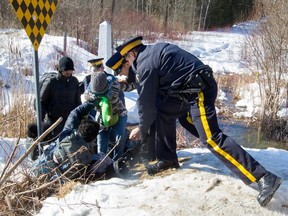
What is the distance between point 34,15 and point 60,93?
4.83 feet

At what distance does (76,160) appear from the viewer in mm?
3693

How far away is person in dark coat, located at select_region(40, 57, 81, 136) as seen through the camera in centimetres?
488

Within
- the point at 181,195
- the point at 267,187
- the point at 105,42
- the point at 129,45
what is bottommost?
the point at 181,195

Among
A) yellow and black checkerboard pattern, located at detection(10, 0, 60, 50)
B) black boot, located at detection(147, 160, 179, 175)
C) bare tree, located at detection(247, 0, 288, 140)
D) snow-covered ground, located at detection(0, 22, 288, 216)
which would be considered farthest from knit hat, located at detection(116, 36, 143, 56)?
bare tree, located at detection(247, 0, 288, 140)

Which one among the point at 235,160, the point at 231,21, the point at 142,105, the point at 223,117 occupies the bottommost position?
the point at 223,117

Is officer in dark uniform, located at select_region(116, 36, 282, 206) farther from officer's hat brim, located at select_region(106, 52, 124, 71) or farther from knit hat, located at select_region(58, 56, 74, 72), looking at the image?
knit hat, located at select_region(58, 56, 74, 72)

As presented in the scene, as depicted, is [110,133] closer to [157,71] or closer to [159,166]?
[159,166]

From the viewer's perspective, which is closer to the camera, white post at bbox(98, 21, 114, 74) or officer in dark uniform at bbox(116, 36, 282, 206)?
officer in dark uniform at bbox(116, 36, 282, 206)

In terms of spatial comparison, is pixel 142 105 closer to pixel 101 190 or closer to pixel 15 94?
pixel 101 190

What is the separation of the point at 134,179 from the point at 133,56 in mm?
1237

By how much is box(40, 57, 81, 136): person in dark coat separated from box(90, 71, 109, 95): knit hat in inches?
29.4

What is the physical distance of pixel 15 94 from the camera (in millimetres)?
6273

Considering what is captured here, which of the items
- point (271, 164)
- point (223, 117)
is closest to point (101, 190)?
point (271, 164)

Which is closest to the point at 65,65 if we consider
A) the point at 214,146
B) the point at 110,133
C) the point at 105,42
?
the point at 110,133
